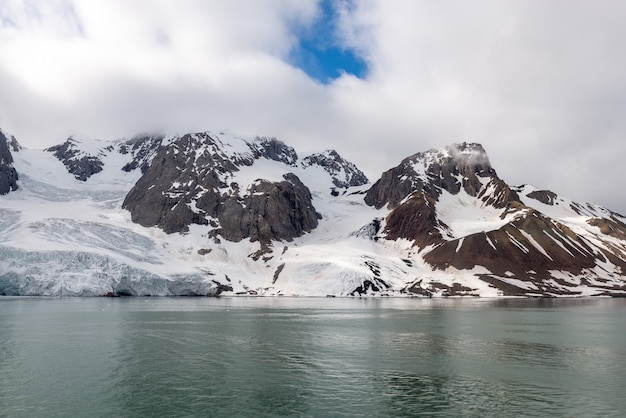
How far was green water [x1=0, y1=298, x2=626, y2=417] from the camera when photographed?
4294cm

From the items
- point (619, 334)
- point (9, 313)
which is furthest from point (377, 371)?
point (9, 313)

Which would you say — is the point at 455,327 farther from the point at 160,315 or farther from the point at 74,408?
the point at 74,408

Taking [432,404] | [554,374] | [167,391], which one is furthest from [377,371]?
[167,391]

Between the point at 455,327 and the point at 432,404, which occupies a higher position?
the point at 455,327

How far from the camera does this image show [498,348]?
74125mm

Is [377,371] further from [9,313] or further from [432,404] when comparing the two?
[9,313]

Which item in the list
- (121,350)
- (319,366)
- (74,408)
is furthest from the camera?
(121,350)

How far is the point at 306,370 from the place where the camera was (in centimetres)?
5728

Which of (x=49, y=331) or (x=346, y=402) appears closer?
(x=346, y=402)

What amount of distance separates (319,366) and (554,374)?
950 inches

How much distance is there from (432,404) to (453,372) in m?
14.2

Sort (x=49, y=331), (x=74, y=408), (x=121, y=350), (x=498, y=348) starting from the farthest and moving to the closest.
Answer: (x=49, y=331) < (x=498, y=348) < (x=121, y=350) < (x=74, y=408)

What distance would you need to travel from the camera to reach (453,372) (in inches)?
2244

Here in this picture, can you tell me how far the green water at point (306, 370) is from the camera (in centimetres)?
4294
